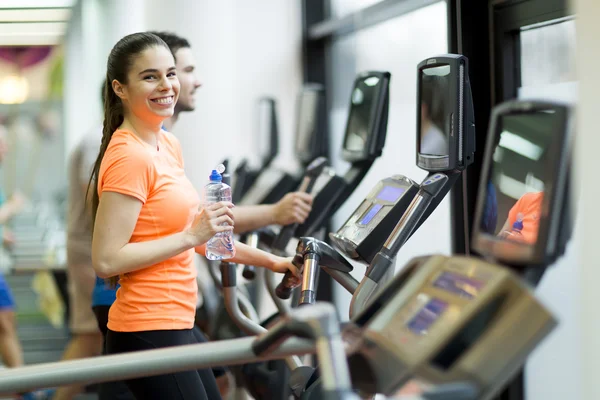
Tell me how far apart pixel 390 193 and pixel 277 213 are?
0.65m

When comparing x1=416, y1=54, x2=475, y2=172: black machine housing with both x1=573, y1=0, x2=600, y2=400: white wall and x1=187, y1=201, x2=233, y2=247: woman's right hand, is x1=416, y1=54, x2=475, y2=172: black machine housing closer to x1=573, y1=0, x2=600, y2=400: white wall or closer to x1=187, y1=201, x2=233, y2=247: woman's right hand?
x1=573, y1=0, x2=600, y2=400: white wall

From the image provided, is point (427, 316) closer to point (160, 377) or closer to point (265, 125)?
point (160, 377)

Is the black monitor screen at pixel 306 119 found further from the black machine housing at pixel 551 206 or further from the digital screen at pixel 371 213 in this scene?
the black machine housing at pixel 551 206

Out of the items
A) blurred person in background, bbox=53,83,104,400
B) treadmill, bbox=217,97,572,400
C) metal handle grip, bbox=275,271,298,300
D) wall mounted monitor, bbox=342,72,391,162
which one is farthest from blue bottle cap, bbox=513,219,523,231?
blurred person in background, bbox=53,83,104,400

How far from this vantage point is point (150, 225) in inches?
83.1

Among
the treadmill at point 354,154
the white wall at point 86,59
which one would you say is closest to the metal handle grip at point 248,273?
the treadmill at point 354,154

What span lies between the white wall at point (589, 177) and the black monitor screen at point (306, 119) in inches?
79.2

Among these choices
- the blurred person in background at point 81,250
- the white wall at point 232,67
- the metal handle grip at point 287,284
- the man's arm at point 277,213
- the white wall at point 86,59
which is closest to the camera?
the metal handle grip at point 287,284

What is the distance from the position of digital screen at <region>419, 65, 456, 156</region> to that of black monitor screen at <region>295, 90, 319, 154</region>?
1671mm

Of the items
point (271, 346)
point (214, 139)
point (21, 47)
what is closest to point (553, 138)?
point (271, 346)

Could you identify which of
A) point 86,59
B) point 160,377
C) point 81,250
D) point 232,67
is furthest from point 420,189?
point 86,59

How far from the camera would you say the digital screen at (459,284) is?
136 centimetres

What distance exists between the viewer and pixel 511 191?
5.52 ft

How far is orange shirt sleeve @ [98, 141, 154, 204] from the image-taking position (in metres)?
2.05
